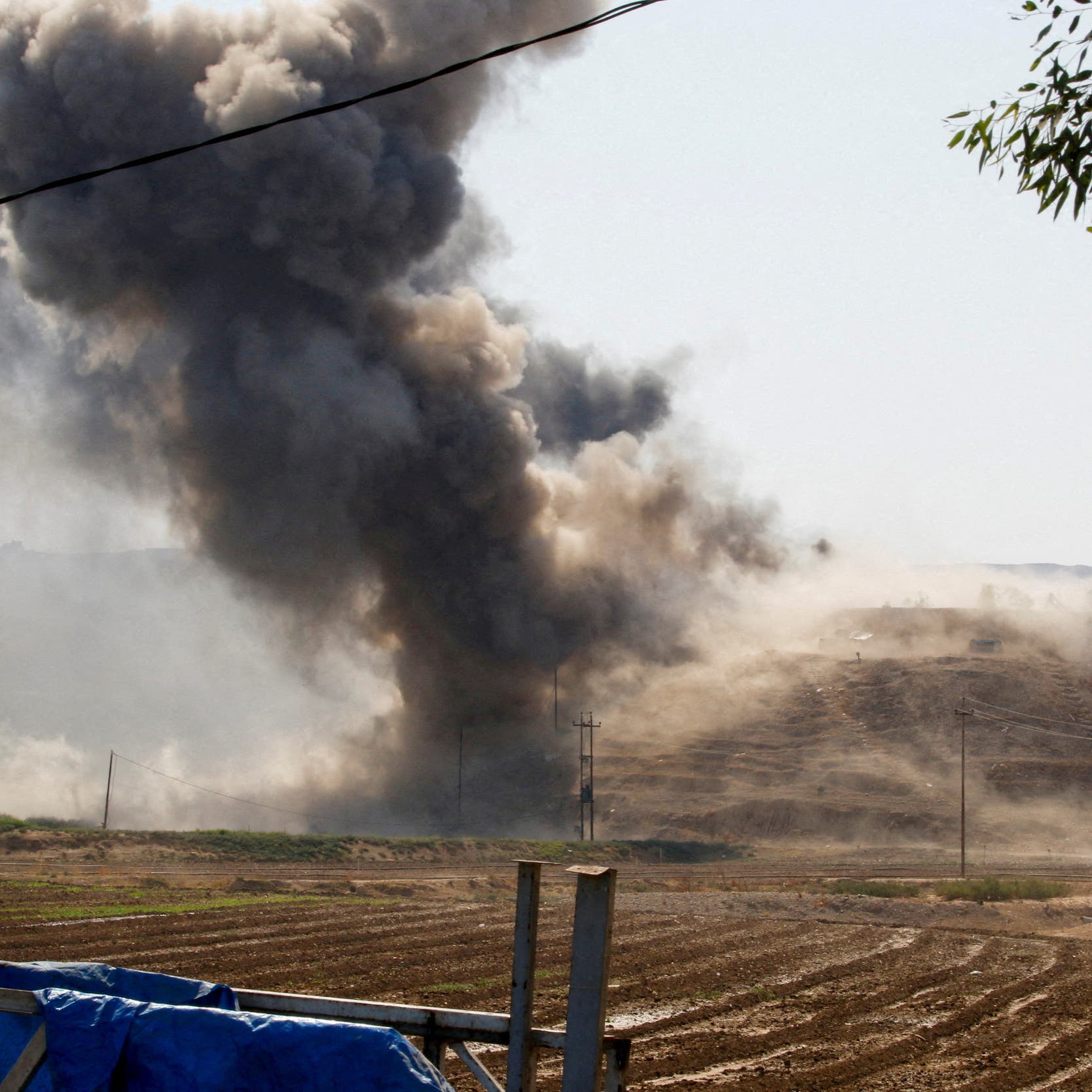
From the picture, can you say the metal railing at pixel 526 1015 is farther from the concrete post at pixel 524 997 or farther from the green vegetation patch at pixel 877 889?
the green vegetation patch at pixel 877 889

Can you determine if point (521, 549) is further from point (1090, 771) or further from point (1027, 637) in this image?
point (1027, 637)

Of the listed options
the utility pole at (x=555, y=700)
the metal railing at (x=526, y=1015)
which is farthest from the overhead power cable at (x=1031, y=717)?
the metal railing at (x=526, y=1015)

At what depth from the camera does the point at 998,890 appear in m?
38.5

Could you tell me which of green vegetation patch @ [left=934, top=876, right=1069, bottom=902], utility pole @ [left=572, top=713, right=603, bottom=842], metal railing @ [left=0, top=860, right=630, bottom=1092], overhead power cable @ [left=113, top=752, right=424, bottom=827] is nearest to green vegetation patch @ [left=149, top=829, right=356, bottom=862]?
overhead power cable @ [left=113, top=752, right=424, bottom=827]

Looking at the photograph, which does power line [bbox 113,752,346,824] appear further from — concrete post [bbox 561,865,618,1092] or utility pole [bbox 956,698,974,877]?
concrete post [bbox 561,865,618,1092]

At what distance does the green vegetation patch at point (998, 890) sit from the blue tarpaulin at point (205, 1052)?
3619 cm

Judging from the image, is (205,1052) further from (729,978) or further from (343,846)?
(343,846)

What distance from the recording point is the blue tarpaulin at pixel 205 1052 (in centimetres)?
467

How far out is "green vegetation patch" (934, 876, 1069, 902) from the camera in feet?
125

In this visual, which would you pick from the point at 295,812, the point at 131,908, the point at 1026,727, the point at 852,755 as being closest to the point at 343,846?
the point at 295,812

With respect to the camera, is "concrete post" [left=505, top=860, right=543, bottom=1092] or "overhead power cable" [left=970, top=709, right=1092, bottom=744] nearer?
"concrete post" [left=505, top=860, right=543, bottom=1092]

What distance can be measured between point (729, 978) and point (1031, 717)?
70902mm

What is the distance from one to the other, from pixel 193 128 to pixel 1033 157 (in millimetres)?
50488

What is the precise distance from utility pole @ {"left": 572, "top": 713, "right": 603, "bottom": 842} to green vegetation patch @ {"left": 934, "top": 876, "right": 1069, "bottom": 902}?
18735 millimetres
